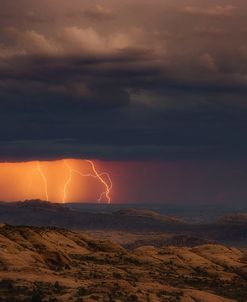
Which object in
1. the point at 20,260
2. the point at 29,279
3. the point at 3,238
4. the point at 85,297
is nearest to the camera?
the point at 85,297

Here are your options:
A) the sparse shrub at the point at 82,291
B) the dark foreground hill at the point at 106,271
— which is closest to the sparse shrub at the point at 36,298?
the dark foreground hill at the point at 106,271

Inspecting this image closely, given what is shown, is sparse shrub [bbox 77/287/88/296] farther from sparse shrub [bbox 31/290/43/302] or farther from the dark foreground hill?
sparse shrub [bbox 31/290/43/302]

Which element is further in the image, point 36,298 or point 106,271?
point 106,271

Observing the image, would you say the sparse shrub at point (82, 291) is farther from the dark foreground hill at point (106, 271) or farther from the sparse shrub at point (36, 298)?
the sparse shrub at point (36, 298)

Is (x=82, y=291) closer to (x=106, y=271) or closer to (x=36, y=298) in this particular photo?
(x=36, y=298)

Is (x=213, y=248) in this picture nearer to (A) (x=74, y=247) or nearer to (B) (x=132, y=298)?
(A) (x=74, y=247)

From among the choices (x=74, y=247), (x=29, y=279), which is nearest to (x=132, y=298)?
(x=29, y=279)

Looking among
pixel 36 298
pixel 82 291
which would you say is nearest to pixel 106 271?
pixel 82 291

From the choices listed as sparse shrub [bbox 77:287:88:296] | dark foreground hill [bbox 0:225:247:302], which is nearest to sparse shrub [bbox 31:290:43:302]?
dark foreground hill [bbox 0:225:247:302]
